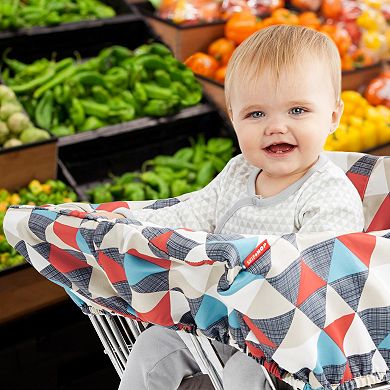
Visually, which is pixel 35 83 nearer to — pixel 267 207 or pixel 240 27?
pixel 240 27

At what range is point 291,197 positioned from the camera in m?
1.55

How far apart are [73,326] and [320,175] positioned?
124cm

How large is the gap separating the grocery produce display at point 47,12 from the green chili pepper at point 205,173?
0.86 metres

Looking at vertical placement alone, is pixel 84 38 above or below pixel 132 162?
above

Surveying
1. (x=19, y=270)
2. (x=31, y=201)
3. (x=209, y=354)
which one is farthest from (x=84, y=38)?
(x=209, y=354)

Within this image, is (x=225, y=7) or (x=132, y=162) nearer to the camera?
(x=132, y=162)

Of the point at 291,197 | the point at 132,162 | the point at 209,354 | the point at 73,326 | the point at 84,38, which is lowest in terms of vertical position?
the point at 73,326

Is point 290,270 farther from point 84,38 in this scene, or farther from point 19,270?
point 84,38

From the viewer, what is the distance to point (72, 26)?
10.4ft

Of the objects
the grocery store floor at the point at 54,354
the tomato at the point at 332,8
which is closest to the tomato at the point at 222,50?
the tomato at the point at 332,8

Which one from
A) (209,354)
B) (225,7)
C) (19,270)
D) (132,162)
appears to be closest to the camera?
(209,354)

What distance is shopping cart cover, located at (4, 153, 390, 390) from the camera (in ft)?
3.55

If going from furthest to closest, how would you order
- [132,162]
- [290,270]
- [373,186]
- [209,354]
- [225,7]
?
[225,7]
[132,162]
[373,186]
[209,354]
[290,270]

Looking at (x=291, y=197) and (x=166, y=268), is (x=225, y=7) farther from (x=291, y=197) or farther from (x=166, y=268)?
(x=166, y=268)
